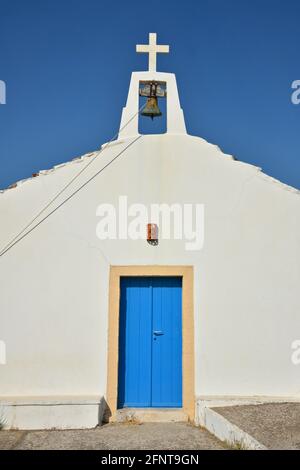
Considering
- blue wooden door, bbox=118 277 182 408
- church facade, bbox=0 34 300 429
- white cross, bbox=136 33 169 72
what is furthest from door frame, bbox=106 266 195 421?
white cross, bbox=136 33 169 72

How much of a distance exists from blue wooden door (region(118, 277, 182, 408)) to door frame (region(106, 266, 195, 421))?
0.19 meters

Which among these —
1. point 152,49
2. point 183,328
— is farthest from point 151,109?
point 183,328

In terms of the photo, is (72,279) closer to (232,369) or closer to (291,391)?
(232,369)

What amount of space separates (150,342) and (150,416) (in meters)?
1.08

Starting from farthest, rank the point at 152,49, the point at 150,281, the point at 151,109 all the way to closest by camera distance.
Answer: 1. the point at 152,49
2. the point at 151,109
3. the point at 150,281

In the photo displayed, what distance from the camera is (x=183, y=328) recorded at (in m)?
6.96

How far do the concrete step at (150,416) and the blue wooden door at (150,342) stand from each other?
0.62ft

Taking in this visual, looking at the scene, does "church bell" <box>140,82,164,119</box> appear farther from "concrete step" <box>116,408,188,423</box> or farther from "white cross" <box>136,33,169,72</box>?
"concrete step" <box>116,408,188,423</box>

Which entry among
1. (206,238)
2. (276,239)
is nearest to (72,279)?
(206,238)

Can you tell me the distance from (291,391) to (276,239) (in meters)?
2.33

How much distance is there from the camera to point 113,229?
23.5 feet

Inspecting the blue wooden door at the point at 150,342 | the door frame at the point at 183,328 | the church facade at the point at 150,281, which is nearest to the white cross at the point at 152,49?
the church facade at the point at 150,281

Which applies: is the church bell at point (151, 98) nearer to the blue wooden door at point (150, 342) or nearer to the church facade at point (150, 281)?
the church facade at point (150, 281)

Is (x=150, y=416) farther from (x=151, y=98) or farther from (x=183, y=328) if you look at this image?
(x=151, y=98)
